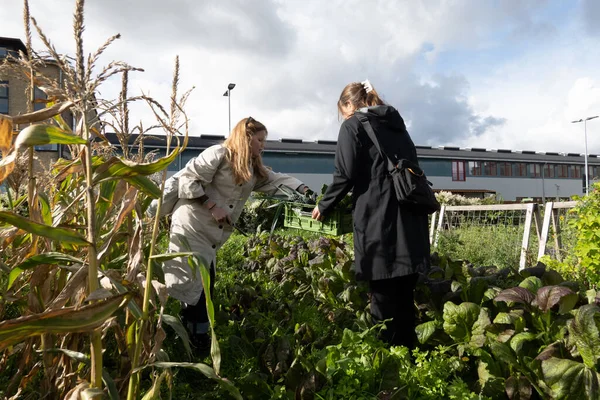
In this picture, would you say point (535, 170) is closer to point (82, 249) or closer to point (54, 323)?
point (82, 249)

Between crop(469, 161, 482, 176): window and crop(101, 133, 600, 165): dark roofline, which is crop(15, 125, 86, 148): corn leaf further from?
crop(469, 161, 482, 176): window

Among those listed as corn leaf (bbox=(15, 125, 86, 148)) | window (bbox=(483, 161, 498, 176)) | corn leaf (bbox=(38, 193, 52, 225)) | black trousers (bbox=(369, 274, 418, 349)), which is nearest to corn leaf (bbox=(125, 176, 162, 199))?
corn leaf (bbox=(15, 125, 86, 148))

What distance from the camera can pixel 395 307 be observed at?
3133 millimetres

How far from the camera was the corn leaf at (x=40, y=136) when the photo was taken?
1306 mm

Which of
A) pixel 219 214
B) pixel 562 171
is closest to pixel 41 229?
pixel 219 214

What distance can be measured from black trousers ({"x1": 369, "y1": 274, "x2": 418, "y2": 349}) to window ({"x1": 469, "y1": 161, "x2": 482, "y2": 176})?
45300mm

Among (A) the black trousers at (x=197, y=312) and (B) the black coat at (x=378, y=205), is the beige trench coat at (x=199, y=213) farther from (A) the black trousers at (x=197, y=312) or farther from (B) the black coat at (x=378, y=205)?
(B) the black coat at (x=378, y=205)

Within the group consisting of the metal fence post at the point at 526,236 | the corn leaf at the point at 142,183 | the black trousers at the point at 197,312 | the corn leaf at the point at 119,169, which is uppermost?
the corn leaf at the point at 119,169

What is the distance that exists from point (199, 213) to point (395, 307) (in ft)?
4.54

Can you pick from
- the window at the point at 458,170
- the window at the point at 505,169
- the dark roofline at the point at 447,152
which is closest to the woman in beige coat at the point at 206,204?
the dark roofline at the point at 447,152

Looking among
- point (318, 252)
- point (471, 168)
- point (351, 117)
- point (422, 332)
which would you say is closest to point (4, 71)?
point (351, 117)

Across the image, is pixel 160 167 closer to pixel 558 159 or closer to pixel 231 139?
pixel 231 139

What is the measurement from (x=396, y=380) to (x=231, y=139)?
1.86 meters

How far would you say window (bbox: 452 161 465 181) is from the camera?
45.1 m
